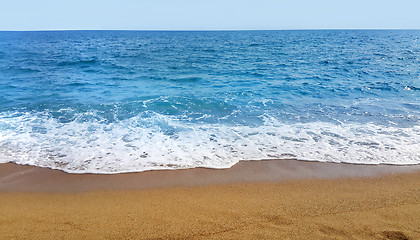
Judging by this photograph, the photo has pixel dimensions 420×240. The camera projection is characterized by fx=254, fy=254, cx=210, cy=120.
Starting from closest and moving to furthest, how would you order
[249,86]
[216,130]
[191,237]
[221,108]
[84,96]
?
[191,237] < [216,130] < [221,108] < [84,96] < [249,86]

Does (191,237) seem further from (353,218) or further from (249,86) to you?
(249,86)

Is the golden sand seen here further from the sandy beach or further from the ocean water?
the ocean water

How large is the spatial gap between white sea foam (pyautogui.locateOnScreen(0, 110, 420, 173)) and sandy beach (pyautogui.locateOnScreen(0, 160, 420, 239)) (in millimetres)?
390

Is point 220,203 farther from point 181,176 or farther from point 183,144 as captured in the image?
point 183,144

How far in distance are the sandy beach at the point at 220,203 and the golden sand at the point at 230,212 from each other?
15 millimetres

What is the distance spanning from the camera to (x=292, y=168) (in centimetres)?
550

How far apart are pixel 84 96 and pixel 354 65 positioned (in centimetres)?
2065

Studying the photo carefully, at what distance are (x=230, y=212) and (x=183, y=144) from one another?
10.1 feet

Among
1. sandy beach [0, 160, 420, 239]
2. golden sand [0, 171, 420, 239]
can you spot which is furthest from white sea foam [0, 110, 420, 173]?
golden sand [0, 171, 420, 239]

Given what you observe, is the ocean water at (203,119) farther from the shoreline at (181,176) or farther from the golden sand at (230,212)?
the golden sand at (230,212)

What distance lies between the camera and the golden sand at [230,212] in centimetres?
354

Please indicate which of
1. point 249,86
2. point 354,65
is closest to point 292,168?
point 249,86

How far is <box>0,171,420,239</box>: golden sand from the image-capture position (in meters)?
3.54

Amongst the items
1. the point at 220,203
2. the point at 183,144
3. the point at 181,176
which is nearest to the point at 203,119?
the point at 183,144
